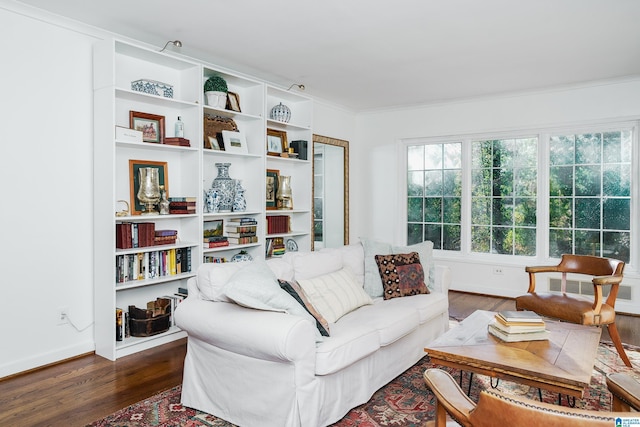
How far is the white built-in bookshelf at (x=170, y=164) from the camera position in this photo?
11.4 ft

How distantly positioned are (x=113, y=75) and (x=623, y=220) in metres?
5.36

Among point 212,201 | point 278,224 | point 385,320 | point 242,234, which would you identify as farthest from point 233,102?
point 385,320

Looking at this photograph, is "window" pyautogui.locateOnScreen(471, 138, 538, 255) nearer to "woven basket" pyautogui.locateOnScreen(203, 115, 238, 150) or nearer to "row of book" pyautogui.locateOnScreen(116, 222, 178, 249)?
"woven basket" pyautogui.locateOnScreen(203, 115, 238, 150)

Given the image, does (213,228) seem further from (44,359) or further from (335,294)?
(335,294)

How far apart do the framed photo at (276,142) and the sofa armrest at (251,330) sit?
9.12ft

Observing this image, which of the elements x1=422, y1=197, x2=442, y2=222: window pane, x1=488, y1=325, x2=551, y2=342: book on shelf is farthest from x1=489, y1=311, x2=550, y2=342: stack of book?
x1=422, y1=197, x2=442, y2=222: window pane

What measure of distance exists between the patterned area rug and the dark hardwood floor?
0.56 feet

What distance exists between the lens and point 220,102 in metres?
4.30

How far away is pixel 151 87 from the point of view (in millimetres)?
3779

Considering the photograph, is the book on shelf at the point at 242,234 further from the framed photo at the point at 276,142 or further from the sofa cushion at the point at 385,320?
the sofa cushion at the point at 385,320

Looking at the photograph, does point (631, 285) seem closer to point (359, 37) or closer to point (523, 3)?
point (523, 3)

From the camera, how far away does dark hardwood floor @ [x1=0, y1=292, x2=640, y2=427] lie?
2592 mm

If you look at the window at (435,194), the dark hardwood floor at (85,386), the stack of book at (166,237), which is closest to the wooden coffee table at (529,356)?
the dark hardwood floor at (85,386)

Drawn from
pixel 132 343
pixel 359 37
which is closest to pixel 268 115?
pixel 359 37
